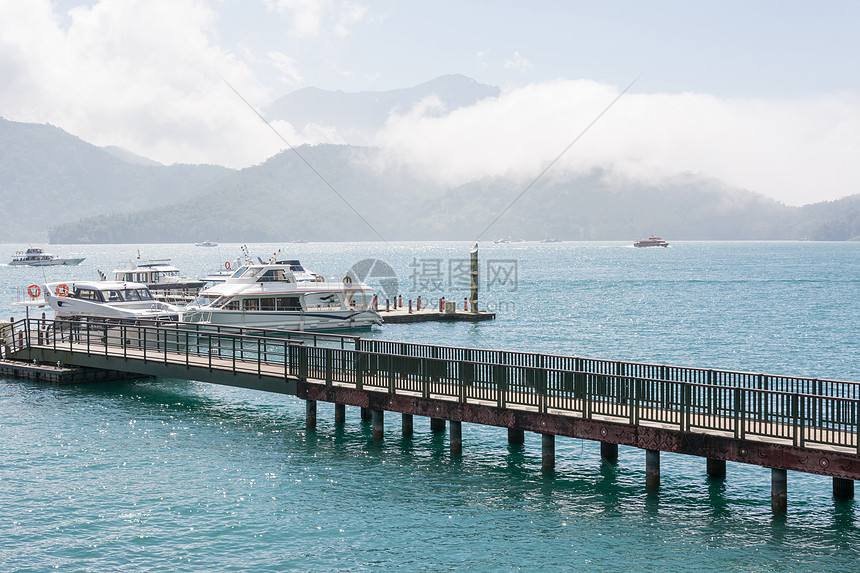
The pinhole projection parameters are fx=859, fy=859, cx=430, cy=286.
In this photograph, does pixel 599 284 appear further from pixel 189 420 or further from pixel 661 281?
pixel 189 420

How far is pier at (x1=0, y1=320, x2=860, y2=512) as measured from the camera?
64.0ft

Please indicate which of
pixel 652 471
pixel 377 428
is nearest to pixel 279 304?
pixel 377 428

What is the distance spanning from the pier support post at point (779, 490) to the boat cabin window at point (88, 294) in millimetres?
42877

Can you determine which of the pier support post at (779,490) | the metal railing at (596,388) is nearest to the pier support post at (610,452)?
the metal railing at (596,388)

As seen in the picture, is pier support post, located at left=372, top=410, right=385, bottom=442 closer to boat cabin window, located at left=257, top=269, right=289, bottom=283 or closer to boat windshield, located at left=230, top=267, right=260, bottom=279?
boat cabin window, located at left=257, top=269, right=289, bottom=283

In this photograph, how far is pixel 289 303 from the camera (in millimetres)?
59812

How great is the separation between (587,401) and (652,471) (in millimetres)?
2465

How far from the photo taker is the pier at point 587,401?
19.5 metres

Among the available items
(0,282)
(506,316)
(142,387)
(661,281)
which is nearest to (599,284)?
(661,281)

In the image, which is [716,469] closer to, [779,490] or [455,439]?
[779,490]

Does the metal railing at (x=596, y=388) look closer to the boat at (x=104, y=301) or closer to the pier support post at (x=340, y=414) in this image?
the pier support post at (x=340, y=414)

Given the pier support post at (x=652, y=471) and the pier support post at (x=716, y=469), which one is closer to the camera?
the pier support post at (x=652, y=471)

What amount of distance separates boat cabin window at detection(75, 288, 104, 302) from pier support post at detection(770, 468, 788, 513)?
1688 inches

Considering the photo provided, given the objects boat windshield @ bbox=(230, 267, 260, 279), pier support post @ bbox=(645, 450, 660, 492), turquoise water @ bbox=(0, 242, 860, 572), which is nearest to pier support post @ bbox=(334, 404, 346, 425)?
turquoise water @ bbox=(0, 242, 860, 572)
